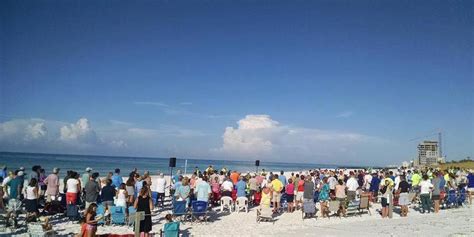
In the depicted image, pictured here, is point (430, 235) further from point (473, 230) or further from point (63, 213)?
point (63, 213)

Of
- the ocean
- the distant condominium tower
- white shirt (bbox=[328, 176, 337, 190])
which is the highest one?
the distant condominium tower

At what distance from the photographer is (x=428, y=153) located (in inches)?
2058

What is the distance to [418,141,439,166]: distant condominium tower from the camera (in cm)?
5209

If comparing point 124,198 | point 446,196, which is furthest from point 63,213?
point 446,196

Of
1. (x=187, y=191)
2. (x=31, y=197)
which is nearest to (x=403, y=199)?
(x=187, y=191)

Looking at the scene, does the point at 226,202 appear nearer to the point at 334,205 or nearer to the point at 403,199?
the point at 334,205

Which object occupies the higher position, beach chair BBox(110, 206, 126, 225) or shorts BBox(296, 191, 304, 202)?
shorts BBox(296, 191, 304, 202)

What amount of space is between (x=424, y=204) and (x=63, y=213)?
12.8 m

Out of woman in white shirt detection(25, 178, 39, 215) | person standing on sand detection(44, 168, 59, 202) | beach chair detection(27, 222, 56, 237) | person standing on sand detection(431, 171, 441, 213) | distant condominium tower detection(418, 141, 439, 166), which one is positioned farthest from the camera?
distant condominium tower detection(418, 141, 439, 166)

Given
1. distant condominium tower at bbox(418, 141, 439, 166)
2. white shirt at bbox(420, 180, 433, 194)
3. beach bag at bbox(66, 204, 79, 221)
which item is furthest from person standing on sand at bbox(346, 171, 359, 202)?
distant condominium tower at bbox(418, 141, 439, 166)

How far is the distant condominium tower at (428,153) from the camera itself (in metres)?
52.1

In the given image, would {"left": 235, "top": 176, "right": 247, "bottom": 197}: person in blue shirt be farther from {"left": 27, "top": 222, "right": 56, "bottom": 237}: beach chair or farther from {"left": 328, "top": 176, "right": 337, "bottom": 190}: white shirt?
{"left": 27, "top": 222, "right": 56, "bottom": 237}: beach chair

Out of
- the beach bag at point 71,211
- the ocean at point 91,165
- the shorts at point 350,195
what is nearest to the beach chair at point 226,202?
the shorts at point 350,195

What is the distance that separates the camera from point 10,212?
9930 mm
